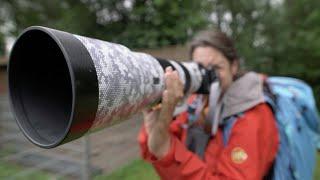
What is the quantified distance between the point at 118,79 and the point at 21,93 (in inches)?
8.9

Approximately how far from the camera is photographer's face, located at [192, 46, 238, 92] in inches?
71.8

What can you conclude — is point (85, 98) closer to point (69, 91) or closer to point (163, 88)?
point (69, 91)

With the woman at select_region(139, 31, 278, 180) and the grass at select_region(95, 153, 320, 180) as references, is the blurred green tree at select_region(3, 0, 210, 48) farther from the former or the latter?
the woman at select_region(139, 31, 278, 180)

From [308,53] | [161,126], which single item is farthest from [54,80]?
[308,53]

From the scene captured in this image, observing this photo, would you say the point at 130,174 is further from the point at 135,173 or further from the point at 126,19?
the point at 126,19

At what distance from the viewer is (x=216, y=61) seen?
1.83 metres

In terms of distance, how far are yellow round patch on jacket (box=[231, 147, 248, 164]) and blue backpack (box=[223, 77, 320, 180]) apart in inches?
4.0

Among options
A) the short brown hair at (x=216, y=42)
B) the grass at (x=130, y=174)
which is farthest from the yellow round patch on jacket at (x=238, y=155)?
the grass at (x=130, y=174)

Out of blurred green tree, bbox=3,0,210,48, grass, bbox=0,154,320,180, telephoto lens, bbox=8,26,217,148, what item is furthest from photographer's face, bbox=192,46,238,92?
blurred green tree, bbox=3,0,210,48

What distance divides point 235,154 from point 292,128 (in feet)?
Answer: 1.04

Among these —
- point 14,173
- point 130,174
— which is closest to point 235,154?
point 14,173

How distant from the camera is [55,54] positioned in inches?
39.2

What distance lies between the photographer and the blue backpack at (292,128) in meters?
1.75

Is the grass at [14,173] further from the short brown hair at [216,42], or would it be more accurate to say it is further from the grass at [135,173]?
the short brown hair at [216,42]
